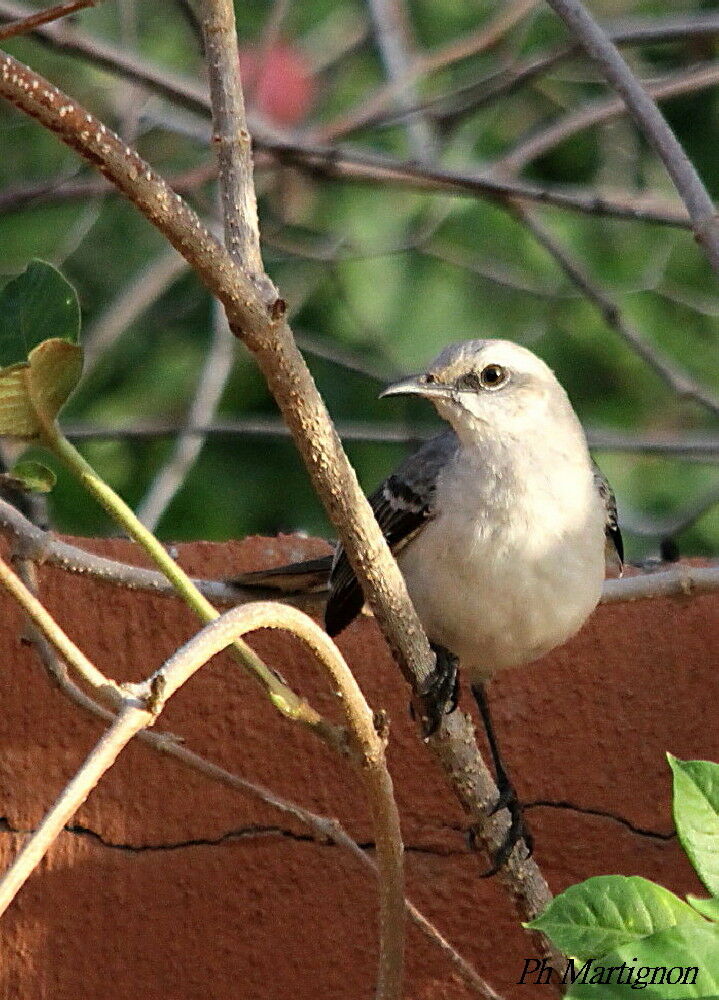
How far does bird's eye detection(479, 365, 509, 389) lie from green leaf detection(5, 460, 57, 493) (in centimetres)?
162

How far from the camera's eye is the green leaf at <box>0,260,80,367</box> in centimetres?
254

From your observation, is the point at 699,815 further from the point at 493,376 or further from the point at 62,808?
the point at 493,376

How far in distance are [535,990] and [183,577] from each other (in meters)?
1.41

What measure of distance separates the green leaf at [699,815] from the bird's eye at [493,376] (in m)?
1.78

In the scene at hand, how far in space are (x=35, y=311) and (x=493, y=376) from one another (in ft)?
5.36

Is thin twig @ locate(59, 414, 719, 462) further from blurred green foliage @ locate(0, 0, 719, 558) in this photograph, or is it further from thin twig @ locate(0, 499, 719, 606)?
thin twig @ locate(0, 499, 719, 606)

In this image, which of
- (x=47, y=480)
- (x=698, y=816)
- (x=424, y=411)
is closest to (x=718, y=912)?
(x=698, y=816)

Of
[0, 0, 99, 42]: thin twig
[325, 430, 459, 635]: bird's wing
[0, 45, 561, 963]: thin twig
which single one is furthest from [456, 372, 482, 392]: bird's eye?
[0, 0, 99, 42]: thin twig

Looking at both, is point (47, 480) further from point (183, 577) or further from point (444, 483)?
point (444, 483)

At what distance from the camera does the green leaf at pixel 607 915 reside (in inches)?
88.1

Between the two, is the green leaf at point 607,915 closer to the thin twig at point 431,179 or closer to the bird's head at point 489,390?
the bird's head at point 489,390

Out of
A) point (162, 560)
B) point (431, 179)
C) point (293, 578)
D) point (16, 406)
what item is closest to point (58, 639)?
point (162, 560)

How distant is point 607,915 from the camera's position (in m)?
2.26

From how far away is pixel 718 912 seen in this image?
2.16 metres
